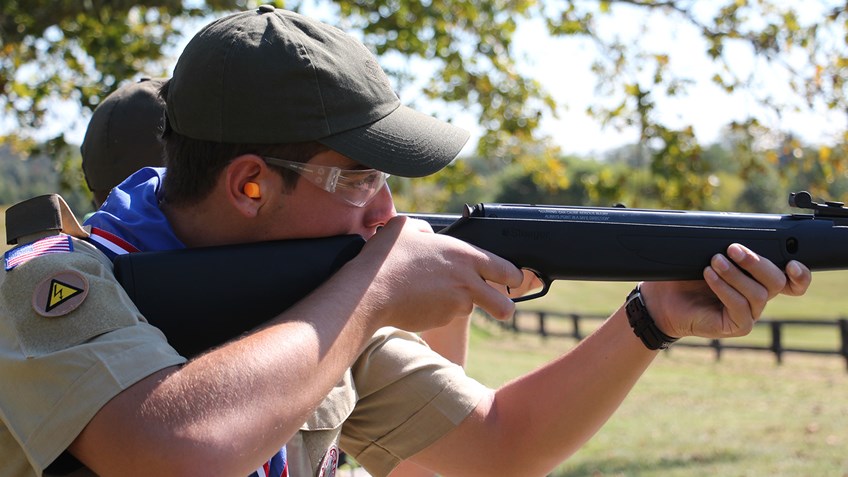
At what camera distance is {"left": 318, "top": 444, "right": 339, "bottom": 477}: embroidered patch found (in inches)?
99.6

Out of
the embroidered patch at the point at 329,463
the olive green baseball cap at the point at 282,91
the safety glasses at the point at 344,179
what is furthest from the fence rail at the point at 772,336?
the olive green baseball cap at the point at 282,91

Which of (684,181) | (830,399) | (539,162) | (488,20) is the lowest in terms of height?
(830,399)

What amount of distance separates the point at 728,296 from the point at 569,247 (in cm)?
52

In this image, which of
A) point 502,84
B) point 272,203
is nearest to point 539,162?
point 502,84

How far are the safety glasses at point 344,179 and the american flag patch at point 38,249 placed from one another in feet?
1.71

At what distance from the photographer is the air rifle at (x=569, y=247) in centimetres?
223

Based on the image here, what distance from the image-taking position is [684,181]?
8.91m

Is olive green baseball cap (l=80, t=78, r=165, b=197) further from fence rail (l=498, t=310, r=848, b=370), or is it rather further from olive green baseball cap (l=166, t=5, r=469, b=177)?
fence rail (l=498, t=310, r=848, b=370)

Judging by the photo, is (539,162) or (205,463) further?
(539,162)

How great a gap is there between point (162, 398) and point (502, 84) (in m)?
8.10

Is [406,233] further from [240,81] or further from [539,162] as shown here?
[539,162]

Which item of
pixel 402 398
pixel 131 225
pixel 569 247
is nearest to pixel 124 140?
pixel 131 225

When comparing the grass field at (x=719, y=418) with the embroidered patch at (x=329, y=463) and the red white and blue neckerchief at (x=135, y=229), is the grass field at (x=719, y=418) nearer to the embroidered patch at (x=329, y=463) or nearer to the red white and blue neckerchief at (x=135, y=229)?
the embroidered patch at (x=329, y=463)

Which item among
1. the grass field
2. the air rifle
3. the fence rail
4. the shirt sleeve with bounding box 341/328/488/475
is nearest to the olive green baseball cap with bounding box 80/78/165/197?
the air rifle
